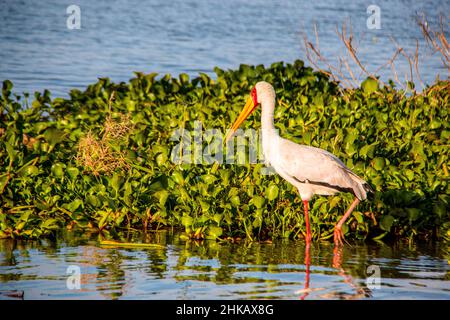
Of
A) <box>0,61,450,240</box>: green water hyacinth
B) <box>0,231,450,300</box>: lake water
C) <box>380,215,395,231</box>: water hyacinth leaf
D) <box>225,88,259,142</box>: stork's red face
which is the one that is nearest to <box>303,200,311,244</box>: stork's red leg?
<box>0,231,450,300</box>: lake water

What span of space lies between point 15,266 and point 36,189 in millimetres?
1389

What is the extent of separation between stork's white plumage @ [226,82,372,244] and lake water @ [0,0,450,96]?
739cm

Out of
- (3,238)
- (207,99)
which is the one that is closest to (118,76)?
(207,99)

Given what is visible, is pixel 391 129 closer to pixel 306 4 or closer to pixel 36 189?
pixel 36 189

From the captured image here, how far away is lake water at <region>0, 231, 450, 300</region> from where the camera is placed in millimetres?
5910

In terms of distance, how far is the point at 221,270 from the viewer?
6.53 metres

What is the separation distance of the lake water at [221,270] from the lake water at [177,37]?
7.82 m

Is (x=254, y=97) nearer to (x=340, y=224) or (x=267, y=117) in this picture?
(x=267, y=117)

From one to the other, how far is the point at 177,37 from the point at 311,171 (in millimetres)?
15604

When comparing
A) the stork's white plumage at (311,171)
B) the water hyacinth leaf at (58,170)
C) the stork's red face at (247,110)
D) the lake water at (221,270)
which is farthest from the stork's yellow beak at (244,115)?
the water hyacinth leaf at (58,170)

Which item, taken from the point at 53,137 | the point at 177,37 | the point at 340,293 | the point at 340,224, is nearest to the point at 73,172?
the point at 53,137

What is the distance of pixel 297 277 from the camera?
6387 millimetres

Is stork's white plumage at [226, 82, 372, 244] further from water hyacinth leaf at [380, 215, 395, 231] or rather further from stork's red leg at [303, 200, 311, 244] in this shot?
water hyacinth leaf at [380, 215, 395, 231]
